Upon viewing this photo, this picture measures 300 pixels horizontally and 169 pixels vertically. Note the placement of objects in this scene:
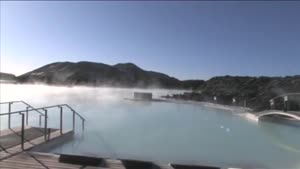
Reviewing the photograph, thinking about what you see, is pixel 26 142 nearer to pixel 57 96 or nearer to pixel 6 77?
pixel 57 96

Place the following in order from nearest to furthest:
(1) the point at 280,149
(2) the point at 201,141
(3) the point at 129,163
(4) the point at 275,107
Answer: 1. (3) the point at 129,163
2. (1) the point at 280,149
3. (2) the point at 201,141
4. (4) the point at 275,107

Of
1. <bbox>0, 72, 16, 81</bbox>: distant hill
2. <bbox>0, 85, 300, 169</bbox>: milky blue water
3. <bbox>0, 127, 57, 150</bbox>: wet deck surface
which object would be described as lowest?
<bbox>0, 85, 300, 169</bbox>: milky blue water

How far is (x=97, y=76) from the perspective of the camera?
69.9 m

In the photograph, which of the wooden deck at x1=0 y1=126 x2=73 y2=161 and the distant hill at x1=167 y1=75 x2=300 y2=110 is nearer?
the wooden deck at x1=0 y1=126 x2=73 y2=161

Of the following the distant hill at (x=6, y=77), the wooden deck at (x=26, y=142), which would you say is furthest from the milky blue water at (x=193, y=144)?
the distant hill at (x=6, y=77)

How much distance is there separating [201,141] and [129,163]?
4476 mm

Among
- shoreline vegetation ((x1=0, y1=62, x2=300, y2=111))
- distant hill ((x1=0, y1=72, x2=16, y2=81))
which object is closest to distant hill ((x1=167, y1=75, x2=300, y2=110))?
shoreline vegetation ((x1=0, y1=62, x2=300, y2=111))

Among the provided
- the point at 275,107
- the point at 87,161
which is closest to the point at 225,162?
the point at 87,161

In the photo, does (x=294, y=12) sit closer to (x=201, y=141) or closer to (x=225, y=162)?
(x=201, y=141)

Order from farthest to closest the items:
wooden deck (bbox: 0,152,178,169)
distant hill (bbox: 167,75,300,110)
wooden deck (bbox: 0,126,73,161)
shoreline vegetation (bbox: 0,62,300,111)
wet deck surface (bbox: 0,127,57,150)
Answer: shoreline vegetation (bbox: 0,62,300,111) → distant hill (bbox: 167,75,300,110) → wet deck surface (bbox: 0,127,57,150) → wooden deck (bbox: 0,126,73,161) → wooden deck (bbox: 0,152,178,169)

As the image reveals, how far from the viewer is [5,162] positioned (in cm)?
500

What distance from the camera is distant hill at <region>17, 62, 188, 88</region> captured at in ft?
209

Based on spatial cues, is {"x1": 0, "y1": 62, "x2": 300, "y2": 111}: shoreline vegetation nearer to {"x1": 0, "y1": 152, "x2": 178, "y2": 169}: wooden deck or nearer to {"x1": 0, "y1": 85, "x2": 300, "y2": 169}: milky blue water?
{"x1": 0, "y1": 85, "x2": 300, "y2": 169}: milky blue water

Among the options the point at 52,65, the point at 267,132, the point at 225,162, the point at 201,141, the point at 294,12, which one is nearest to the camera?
the point at 225,162
